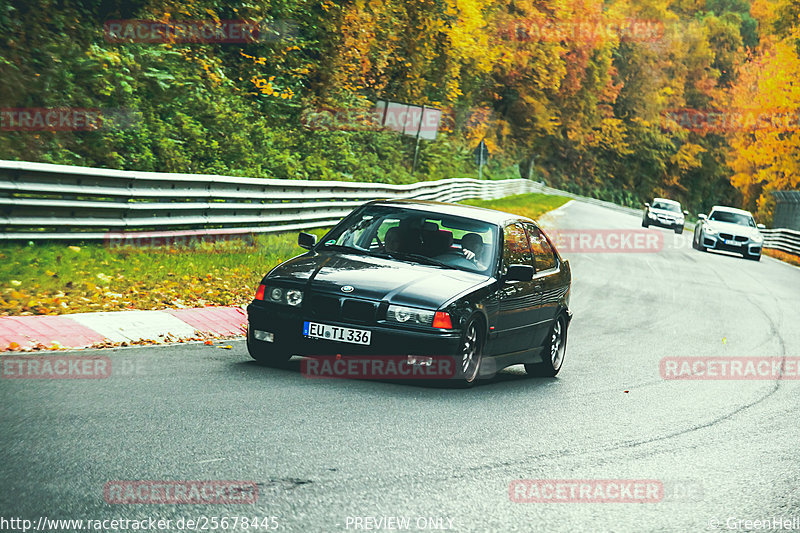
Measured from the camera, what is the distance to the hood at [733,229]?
34562 millimetres

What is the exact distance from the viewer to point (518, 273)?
31.1 ft

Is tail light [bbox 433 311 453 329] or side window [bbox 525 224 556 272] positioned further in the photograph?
side window [bbox 525 224 556 272]

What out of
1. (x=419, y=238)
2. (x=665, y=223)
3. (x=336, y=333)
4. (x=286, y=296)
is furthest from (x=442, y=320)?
(x=665, y=223)

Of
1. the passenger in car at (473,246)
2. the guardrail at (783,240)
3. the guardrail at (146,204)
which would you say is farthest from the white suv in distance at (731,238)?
the passenger in car at (473,246)

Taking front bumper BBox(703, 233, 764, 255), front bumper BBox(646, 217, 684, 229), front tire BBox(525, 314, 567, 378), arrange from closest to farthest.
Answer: front tire BBox(525, 314, 567, 378), front bumper BBox(703, 233, 764, 255), front bumper BBox(646, 217, 684, 229)

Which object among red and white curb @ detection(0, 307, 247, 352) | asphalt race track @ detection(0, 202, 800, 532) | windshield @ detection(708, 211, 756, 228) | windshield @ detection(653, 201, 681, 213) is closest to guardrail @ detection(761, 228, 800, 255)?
windshield @ detection(653, 201, 681, 213)

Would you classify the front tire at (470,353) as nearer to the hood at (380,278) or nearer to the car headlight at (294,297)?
the hood at (380,278)

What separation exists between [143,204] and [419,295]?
A: 721cm

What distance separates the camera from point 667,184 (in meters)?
92.4

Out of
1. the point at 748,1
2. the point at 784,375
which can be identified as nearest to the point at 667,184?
the point at 748,1

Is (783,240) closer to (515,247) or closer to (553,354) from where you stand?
(553,354)

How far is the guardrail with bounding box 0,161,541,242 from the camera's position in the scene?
1268 cm

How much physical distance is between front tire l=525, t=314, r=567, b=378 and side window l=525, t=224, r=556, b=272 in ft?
1.94

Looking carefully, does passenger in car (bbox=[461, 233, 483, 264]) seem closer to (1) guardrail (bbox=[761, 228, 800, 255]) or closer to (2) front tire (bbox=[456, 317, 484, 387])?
(2) front tire (bbox=[456, 317, 484, 387])
